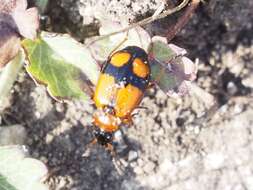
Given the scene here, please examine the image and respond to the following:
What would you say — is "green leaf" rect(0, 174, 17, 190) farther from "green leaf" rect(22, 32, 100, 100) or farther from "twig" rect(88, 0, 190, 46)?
"twig" rect(88, 0, 190, 46)

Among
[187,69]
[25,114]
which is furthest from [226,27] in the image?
[25,114]

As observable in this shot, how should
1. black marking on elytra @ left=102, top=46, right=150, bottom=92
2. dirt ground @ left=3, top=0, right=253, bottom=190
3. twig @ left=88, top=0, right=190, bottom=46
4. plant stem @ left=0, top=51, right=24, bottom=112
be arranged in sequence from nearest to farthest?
black marking on elytra @ left=102, top=46, right=150, bottom=92, twig @ left=88, top=0, right=190, bottom=46, plant stem @ left=0, top=51, right=24, bottom=112, dirt ground @ left=3, top=0, right=253, bottom=190

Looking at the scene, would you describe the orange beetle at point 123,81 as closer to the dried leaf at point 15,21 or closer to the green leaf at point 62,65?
the green leaf at point 62,65

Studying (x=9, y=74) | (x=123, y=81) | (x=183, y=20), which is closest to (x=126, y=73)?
(x=123, y=81)

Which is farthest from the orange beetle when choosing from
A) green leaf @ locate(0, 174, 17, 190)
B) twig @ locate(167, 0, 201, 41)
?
green leaf @ locate(0, 174, 17, 190)

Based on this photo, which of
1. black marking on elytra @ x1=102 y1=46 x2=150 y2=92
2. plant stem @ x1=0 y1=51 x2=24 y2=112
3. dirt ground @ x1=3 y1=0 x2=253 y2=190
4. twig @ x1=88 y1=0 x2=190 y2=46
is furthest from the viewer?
dirt ground @ x1=3 y1=0 x2=253 y2=190

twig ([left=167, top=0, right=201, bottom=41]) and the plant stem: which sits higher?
twig ([left=167, top=0, right=201, bottom=41])

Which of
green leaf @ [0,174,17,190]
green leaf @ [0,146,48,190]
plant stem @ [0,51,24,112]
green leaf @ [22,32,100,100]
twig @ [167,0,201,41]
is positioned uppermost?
twig @ [167,0,201,41]

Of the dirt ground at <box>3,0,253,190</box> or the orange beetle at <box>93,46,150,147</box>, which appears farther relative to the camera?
the dirt ground at <box>3,0,253,190</box>
